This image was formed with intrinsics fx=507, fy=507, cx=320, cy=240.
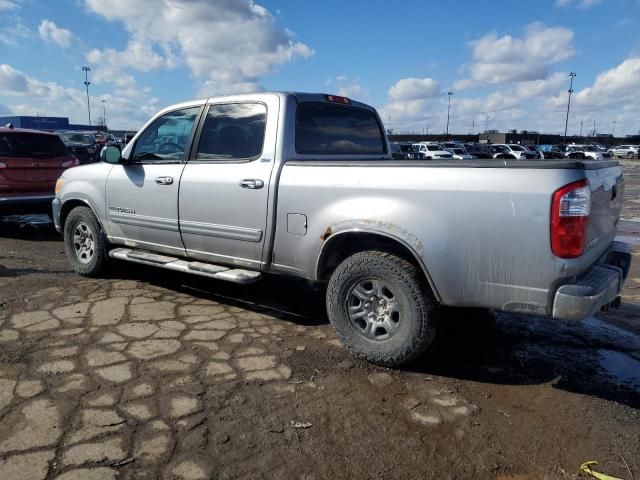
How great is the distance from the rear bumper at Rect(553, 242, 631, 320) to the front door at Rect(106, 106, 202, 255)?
327 cm

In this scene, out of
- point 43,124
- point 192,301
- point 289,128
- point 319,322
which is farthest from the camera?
point 43,124

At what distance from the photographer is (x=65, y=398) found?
3.09m

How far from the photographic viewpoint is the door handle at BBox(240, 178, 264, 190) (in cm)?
404

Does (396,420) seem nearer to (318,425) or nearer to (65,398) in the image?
(318,425)

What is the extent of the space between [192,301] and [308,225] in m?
1.84

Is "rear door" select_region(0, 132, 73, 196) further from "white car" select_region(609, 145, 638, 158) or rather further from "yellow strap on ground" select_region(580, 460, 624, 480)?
"white car" select_region(609, 145, 638, 158)

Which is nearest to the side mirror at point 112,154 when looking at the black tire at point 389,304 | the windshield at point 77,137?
the black tire at point 389,304

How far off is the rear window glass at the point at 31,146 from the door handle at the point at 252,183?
19.1 ft

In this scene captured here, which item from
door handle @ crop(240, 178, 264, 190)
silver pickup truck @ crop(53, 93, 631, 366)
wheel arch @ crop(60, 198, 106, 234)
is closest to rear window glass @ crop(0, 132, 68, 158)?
wheel arch @ crop(60, 198, 106, 234)

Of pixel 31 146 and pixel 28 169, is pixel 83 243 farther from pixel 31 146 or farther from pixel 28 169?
pixel 31 146

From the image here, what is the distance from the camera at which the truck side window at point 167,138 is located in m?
4.80

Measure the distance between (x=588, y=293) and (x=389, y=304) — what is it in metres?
1.25

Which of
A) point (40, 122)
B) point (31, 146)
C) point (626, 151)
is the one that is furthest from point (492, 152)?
point (40, 122)

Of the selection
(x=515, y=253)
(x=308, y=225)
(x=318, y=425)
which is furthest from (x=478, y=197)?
(x=318, y=425)
